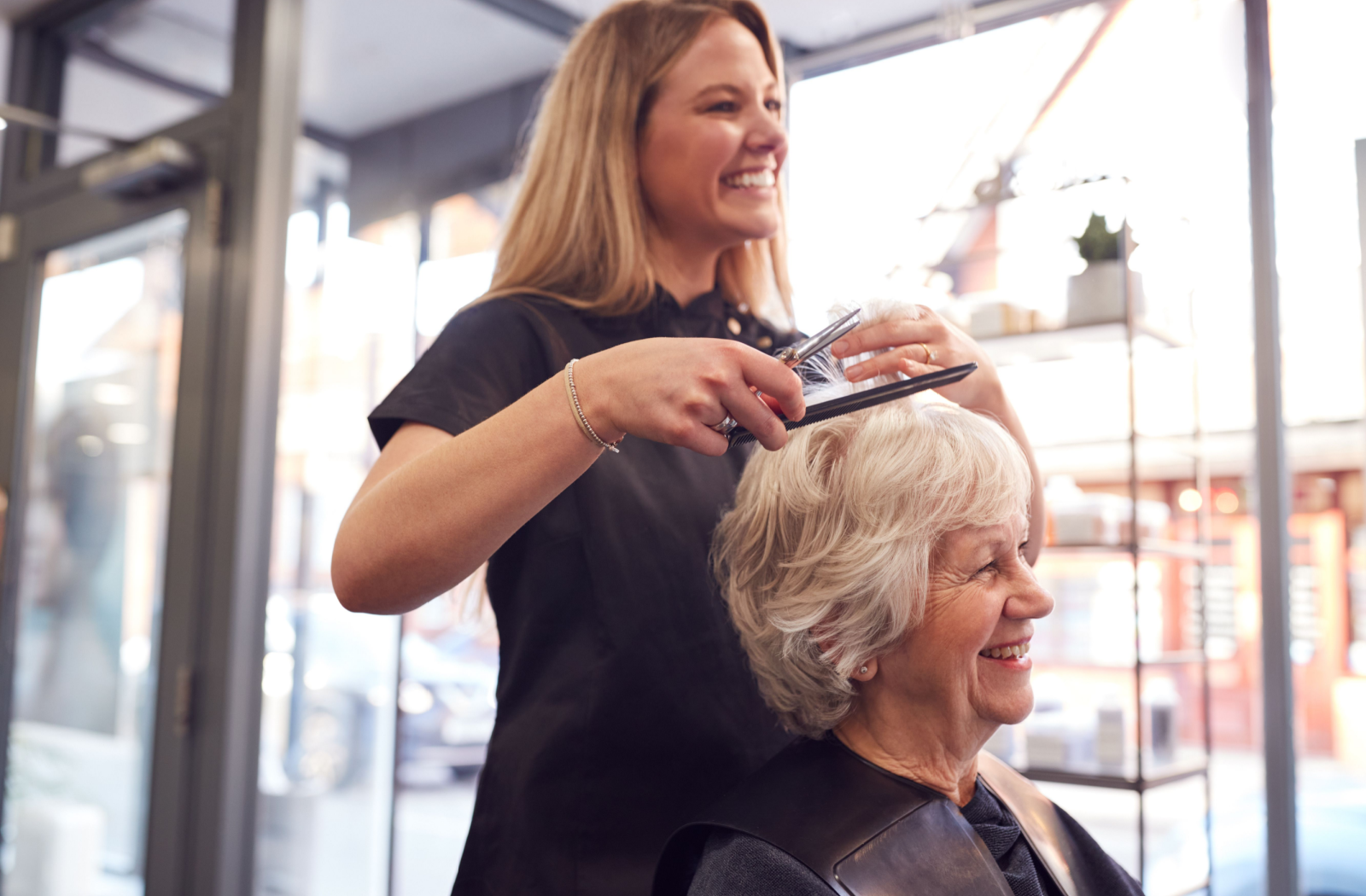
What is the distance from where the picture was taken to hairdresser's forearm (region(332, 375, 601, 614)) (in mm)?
903

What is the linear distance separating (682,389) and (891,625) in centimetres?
45

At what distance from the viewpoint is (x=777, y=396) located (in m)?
0.90

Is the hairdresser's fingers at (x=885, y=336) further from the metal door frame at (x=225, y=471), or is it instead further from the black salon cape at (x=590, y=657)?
the metal door frame at (x=225, y=471)

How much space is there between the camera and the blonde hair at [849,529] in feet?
3.84

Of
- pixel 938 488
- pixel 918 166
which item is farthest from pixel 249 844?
pixel 918 166

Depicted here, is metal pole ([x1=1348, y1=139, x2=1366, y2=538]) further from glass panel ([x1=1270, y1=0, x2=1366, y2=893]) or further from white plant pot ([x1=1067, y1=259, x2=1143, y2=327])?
white plant pot ([x1=1067, y1=259, x2=1143, y2=327])

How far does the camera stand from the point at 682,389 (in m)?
0.86

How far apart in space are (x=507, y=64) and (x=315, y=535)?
5.36 feet

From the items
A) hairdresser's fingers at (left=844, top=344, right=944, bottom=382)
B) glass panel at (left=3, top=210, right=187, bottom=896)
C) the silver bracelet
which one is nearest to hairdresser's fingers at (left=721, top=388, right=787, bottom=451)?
the silver bracelet

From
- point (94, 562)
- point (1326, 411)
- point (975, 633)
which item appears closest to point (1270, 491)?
point (1326, 411)

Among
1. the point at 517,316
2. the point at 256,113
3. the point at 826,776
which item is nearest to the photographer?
the point at 826,776

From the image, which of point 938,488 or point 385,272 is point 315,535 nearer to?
point 385,272

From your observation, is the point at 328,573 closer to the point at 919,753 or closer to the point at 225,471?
the point at 225,471

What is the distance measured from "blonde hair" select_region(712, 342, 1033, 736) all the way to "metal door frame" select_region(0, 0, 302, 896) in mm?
1870
